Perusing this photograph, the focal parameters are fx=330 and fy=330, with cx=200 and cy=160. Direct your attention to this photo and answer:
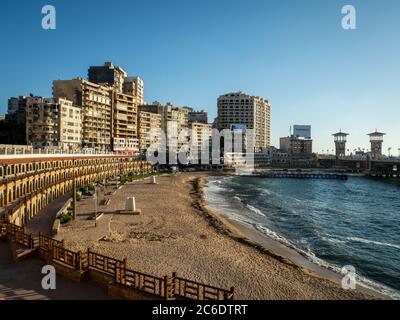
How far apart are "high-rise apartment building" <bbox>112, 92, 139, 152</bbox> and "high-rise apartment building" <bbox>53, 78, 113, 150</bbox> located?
5.22 meters

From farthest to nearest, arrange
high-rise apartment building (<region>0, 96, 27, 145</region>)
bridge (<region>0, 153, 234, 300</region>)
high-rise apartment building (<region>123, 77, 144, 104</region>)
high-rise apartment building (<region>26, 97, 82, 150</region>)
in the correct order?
high-rise apartment building (<region>123, 77, 144, 104</region>)
high-rise apartment building (<region>0, 96, 27, 145</region>)
high-rise apartment building (<region>26, 97, 82, 150</region>)
bridge (<region>0, 153, 234, 300</region>)

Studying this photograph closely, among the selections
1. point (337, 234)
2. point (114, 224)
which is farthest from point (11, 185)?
point (337, 234)

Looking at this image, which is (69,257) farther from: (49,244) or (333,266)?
(333,266)

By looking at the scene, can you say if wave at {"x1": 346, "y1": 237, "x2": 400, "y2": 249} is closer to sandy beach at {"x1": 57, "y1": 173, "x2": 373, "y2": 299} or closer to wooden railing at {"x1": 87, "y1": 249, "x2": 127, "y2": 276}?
sandy beach at {"x1": 57, "y1": 173, "x2": 373, "y2": 299}

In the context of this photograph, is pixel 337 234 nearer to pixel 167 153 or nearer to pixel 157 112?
pixel 167 153

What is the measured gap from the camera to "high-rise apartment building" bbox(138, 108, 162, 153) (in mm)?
152750

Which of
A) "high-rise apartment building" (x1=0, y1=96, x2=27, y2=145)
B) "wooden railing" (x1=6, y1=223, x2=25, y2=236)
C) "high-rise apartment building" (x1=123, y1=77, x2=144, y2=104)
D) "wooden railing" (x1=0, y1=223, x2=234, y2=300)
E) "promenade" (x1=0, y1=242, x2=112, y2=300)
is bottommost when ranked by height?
"promenade" (x1=0, y1=242, x2=112, y2=300)

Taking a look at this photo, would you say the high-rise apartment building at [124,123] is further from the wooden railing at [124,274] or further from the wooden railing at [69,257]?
the wooden railing at [69,257]

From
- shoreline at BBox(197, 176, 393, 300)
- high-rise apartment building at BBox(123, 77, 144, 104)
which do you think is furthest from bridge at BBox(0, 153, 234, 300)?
high-rise apartment building at BBox(123, 77, 144, 104)

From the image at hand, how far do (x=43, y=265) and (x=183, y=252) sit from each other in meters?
12.8

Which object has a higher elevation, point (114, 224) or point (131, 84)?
point (131, 84)

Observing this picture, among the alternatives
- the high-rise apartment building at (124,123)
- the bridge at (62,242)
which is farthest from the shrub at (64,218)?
the high-rise apartment building at (124,123)

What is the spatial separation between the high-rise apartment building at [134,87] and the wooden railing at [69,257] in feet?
517

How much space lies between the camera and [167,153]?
5999 inches
